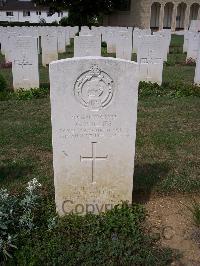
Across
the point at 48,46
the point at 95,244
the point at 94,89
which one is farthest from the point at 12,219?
the point at 48,46

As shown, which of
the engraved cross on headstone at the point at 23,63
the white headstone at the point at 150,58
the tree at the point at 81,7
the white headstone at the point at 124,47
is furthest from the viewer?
the tree at the point at 81,7

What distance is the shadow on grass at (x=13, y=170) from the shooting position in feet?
→ 18.1

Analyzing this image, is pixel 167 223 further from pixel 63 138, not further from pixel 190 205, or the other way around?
pixel 63 138

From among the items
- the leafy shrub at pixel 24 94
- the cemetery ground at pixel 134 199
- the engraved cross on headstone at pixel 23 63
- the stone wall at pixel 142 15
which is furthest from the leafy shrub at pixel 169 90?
the stone wall at pixel 142 15

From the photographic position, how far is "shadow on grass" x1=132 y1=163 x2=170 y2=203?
198 inches

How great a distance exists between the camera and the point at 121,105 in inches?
158

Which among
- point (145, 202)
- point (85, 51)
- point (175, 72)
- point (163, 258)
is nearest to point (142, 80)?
point (85, 51)

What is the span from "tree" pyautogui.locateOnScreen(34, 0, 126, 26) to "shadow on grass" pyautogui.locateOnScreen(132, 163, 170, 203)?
3171 centimetres

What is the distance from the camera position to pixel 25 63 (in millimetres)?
10703

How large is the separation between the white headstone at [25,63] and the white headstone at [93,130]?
22.7 feet

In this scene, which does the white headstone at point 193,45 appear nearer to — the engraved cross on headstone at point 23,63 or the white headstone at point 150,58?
the white headstone at point 150,58

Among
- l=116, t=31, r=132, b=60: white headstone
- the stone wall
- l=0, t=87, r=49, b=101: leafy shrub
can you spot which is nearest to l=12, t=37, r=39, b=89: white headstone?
l=0, t=87, r=49, b=101: leafy shrub

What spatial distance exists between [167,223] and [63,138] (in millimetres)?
1629

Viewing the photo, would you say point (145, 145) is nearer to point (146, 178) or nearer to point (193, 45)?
point (146, 178)
